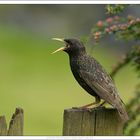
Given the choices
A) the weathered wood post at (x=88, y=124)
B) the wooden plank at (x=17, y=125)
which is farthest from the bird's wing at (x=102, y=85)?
the wooden plank at (x=17, y=125)

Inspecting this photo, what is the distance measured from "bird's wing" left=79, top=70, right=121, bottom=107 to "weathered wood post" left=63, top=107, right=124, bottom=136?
1.17 feet

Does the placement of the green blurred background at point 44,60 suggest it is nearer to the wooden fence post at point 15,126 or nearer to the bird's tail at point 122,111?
the bird's tail at point 122,111

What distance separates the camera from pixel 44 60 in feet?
58.4

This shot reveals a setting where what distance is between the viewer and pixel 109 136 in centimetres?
567

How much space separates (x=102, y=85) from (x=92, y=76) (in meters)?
0.15

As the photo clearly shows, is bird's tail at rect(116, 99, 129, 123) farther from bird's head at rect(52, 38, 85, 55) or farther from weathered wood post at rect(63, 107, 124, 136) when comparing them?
bird's head at rect(52, 38, 85, 55)

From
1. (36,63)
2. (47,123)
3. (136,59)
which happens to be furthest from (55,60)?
(136,59)

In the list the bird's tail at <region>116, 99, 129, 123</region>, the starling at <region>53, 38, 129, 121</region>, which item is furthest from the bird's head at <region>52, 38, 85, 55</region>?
the bird's tail at <region>116, 99, 129, 123</region>

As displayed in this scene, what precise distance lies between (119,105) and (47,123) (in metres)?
7.71

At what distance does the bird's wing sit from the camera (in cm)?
615

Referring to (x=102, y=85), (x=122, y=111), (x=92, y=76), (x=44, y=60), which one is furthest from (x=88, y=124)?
(x=44, y=60)

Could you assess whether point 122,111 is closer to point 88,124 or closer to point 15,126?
point 88,124

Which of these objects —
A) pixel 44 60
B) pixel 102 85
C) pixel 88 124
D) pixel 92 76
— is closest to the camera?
pixel 88 124

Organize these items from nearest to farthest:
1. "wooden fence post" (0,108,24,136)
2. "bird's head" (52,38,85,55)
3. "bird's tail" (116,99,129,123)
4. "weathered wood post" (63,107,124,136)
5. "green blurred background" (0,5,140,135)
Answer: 1. "wooden fence post" (0,108,24,136)
2. "weathered wood post" (63,107,124,136)
3. "bird's tail" (116,99,129,123)
4. "bird's head" (52,38,85,55)
5. "green blurred background" (0,5,140,135)
